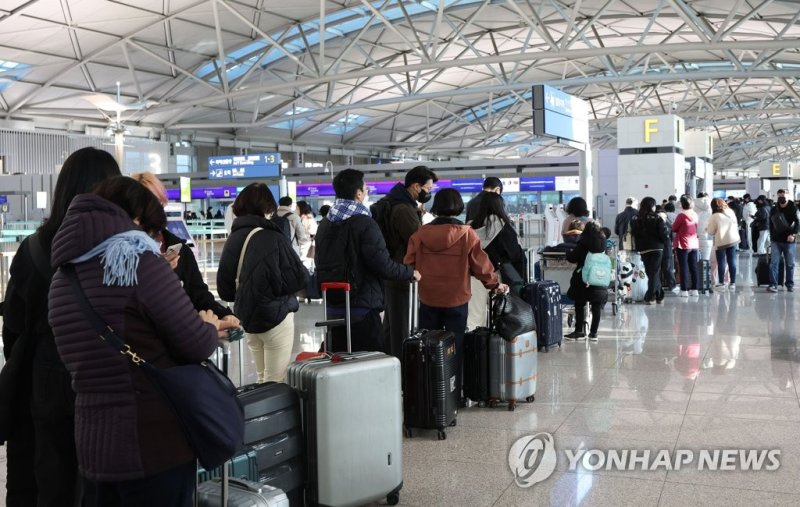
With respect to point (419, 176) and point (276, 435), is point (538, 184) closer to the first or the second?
point (419, 176)

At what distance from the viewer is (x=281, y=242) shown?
435cm

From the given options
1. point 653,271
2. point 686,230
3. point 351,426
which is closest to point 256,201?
point 351,426

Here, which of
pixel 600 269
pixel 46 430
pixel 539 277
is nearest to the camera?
pixel 46 430

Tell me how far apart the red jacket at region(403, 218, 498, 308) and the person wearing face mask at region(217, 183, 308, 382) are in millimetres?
1053

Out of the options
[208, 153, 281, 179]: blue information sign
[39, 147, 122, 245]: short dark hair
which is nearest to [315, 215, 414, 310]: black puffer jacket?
[39, 147, 122, 245]: short dark hair

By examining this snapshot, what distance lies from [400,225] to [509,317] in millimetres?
966

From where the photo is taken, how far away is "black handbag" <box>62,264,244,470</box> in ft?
6.95

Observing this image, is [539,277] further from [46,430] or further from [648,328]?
[46,430]

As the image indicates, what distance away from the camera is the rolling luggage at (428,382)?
4.75m

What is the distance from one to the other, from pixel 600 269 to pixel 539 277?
2.30 m

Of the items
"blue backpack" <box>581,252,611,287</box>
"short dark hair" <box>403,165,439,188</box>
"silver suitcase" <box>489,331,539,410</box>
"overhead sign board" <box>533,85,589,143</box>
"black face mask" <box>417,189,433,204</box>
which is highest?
"overhead sign board" <box>533,85,589,143</box>

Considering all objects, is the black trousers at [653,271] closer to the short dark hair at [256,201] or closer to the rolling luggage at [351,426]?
the short dark hair at [256,201]

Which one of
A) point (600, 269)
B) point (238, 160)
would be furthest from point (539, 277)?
point (238, 160)

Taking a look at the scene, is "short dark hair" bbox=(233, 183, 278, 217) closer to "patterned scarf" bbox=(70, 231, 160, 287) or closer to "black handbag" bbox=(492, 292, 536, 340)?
"black handbag" bbox=(492, 292, 536, 340)
